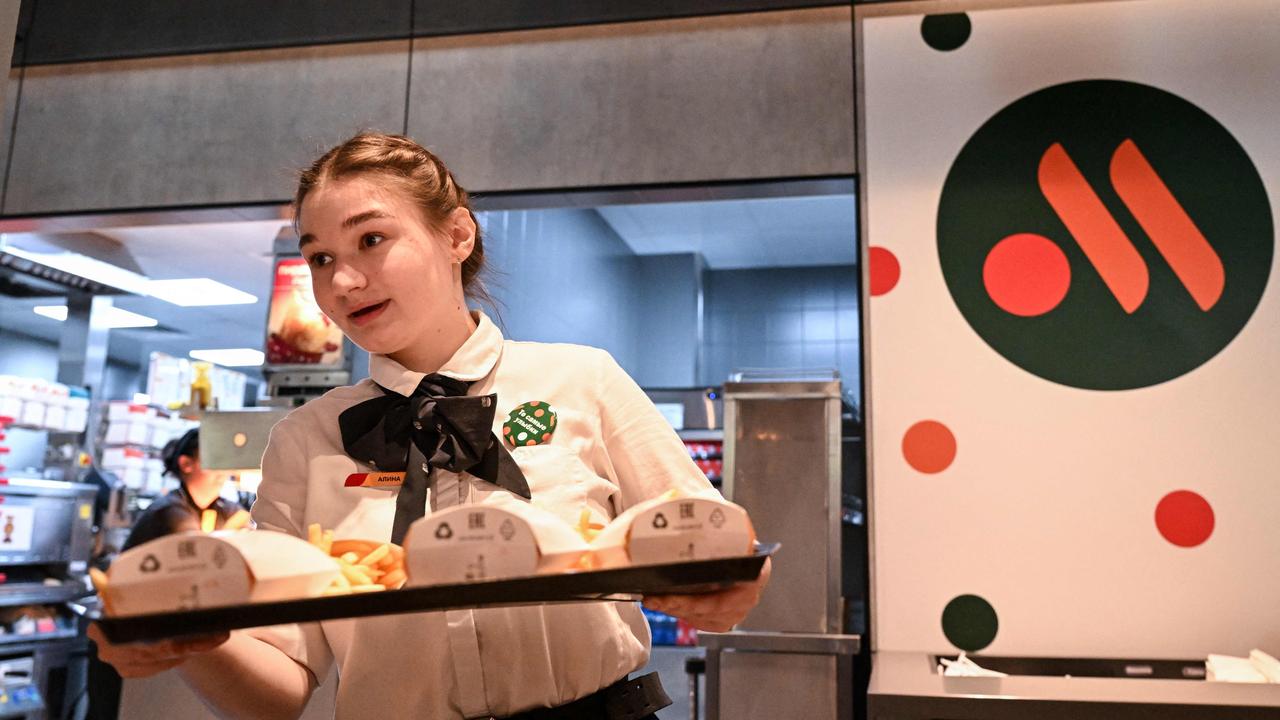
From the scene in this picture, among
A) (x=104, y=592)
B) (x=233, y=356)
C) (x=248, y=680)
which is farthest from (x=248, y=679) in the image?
(x=233, y=356)

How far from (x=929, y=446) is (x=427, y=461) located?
2.28 meters

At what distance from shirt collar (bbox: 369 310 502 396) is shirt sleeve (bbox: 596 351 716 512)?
0.13m

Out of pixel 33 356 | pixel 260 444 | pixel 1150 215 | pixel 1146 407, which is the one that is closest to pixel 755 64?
pixel 1150 215

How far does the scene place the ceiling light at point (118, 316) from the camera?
30.9 feet

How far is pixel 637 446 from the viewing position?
3.81ft

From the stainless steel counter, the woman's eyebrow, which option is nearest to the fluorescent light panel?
the stainless steel counter

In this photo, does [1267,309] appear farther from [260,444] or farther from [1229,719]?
[260,444]

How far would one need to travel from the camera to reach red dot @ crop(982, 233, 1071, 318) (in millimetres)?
3100

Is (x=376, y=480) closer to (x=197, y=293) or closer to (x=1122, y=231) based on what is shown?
(x=1122, y=231)

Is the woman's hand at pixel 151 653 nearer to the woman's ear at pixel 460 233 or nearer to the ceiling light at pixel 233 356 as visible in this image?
the woman's ear at pixel 460 233

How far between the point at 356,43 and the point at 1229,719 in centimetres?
340

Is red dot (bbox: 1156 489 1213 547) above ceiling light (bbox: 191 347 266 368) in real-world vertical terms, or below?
below

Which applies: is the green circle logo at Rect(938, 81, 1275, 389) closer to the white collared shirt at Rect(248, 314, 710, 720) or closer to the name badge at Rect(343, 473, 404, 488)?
the white collared shirt at Rect(248, 314, 710, 720)

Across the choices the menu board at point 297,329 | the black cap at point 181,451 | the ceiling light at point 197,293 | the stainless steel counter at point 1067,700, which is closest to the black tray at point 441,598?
the stainless steel counter at point 1067,700
